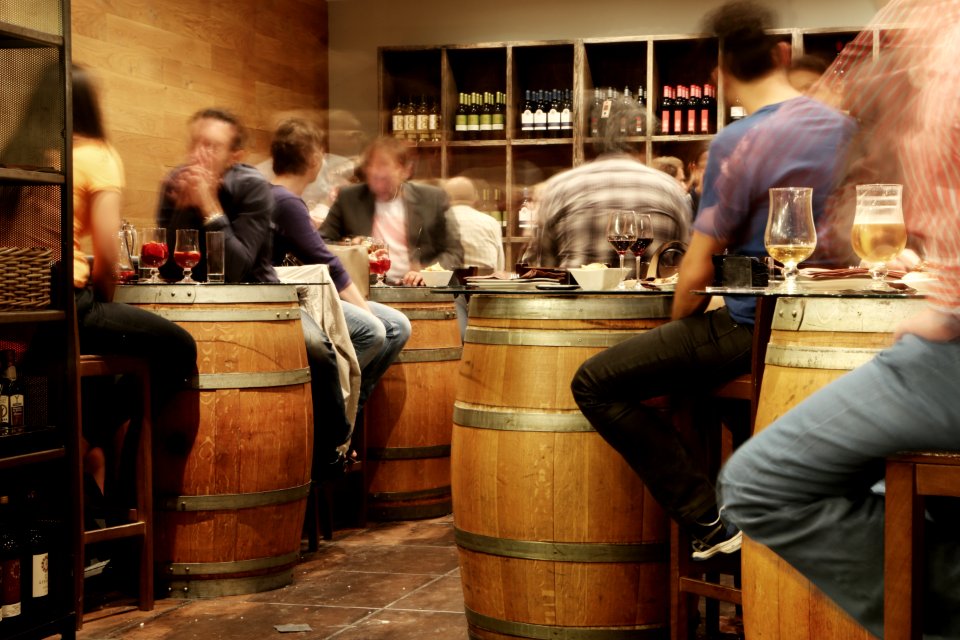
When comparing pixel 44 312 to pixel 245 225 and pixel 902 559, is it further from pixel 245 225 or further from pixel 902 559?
pixel 902 559

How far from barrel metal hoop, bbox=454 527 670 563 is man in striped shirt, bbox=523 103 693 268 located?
170 centimetres

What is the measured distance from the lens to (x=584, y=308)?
2639mm

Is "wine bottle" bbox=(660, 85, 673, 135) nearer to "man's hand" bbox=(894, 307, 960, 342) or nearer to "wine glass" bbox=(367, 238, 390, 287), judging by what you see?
"wine glass" bbox=(367, 238, 390, 287)

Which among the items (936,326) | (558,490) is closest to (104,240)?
(558,490)

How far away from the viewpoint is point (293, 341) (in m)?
3.46

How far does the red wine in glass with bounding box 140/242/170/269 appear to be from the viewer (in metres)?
3.52

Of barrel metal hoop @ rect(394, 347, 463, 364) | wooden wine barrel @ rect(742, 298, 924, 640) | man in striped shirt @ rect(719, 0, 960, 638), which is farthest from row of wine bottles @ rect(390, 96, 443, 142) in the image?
man in striped shirt @ rect(719, 0, 960, 638)

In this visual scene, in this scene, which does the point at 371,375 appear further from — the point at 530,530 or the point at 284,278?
the point at 530,530

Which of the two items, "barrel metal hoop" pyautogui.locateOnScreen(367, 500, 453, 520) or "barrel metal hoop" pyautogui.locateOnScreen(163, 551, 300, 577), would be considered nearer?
"barrel metal hoop" pyautogui.locateOnScreen(163, 551, 300, 577)

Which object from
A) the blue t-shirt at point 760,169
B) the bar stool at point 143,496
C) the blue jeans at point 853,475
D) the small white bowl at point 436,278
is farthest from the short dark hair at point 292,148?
the blue jeans at point 853,475

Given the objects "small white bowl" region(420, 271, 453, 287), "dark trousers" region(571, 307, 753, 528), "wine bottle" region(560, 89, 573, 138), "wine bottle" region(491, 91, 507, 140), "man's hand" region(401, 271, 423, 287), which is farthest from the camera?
"wine bottle" region(491, 91, 507, 140)

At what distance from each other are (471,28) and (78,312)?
18.6 feet

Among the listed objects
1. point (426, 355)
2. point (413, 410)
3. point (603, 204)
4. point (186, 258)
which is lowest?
point (413, 410)

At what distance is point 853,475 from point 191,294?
2.21m
